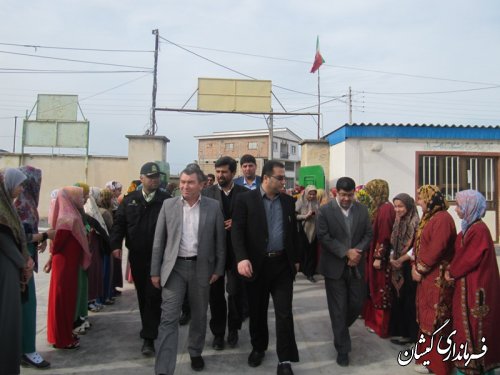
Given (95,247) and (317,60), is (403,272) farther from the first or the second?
(317,60)

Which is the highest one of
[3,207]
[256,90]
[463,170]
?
[256,90]

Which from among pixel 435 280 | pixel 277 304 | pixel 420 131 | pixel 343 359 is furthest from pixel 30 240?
pixel 420 131

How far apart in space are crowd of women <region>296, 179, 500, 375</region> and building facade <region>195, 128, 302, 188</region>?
147ft

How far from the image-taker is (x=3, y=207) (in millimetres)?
3098

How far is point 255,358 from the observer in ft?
12.6

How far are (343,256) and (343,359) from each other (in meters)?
0.99

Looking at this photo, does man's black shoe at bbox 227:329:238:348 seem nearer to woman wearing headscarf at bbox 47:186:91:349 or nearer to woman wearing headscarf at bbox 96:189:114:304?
woman wearing headscarf at bbox 47:186:91:349

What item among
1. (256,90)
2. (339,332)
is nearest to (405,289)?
(339,332)

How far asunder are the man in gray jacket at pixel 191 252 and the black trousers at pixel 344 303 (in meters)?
1.17

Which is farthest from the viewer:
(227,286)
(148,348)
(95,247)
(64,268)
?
(95,247)

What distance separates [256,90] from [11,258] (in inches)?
466

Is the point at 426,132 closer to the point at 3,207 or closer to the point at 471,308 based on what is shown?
the point at 471,308

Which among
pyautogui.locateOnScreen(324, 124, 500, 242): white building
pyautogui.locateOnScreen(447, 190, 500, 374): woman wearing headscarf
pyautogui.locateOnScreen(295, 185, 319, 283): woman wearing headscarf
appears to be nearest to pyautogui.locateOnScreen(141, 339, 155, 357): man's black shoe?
pyautogui.locateOnScreen(447, 190, 500, 374): woman wearing headscarf

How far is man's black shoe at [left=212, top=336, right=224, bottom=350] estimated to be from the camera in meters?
4.22
